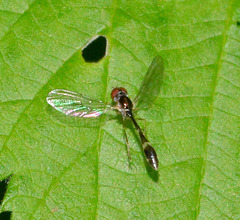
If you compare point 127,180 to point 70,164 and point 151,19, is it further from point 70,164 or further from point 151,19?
point 151,19

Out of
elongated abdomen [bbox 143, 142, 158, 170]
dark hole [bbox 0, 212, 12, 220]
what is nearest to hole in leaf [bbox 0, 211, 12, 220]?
dark hole [bbox 0, 212, 12, 220]

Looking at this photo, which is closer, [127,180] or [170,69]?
[127,180]

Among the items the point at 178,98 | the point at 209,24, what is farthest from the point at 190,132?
the point at 209,24

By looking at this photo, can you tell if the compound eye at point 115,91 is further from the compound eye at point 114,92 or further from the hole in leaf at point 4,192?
the hole in leaf at point 4,192

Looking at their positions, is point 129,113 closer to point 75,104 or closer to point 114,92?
point 114,92

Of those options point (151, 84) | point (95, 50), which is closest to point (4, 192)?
point (95, 50)

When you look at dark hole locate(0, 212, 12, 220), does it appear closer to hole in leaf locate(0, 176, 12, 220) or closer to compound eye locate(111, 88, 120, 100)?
hole in leaf locate(0, 176, 12, 220)
